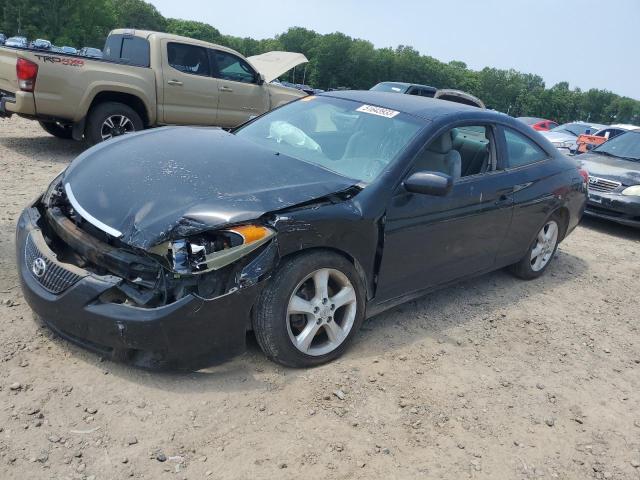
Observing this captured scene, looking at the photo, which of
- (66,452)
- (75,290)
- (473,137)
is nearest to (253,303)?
(75,290)

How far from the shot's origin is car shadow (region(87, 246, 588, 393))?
2.93m

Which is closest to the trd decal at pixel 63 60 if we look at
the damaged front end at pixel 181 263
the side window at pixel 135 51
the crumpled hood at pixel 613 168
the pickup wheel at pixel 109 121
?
A: the pickup wheel at pixel 109 121

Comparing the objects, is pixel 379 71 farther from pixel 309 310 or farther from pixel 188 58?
pixel 309 310

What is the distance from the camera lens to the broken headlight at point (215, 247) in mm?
2688

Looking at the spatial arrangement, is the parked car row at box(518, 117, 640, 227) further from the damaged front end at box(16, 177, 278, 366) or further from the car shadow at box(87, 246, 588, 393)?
the damaged front end at box(16, 177, 278, 366)

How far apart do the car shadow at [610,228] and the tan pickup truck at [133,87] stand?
5.53 m

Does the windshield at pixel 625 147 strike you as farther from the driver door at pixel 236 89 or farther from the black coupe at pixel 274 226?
the driver door at pixel 236 89

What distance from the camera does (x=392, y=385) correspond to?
3.18 m

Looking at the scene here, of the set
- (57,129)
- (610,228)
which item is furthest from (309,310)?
(57,129)

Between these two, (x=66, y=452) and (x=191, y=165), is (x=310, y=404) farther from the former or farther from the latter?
(x=191, y=165)

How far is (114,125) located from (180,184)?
542 cm

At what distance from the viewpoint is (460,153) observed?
13.6 ft

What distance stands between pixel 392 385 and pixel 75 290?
1807 millimetres

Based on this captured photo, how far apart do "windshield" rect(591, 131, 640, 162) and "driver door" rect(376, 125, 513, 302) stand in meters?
5.44
